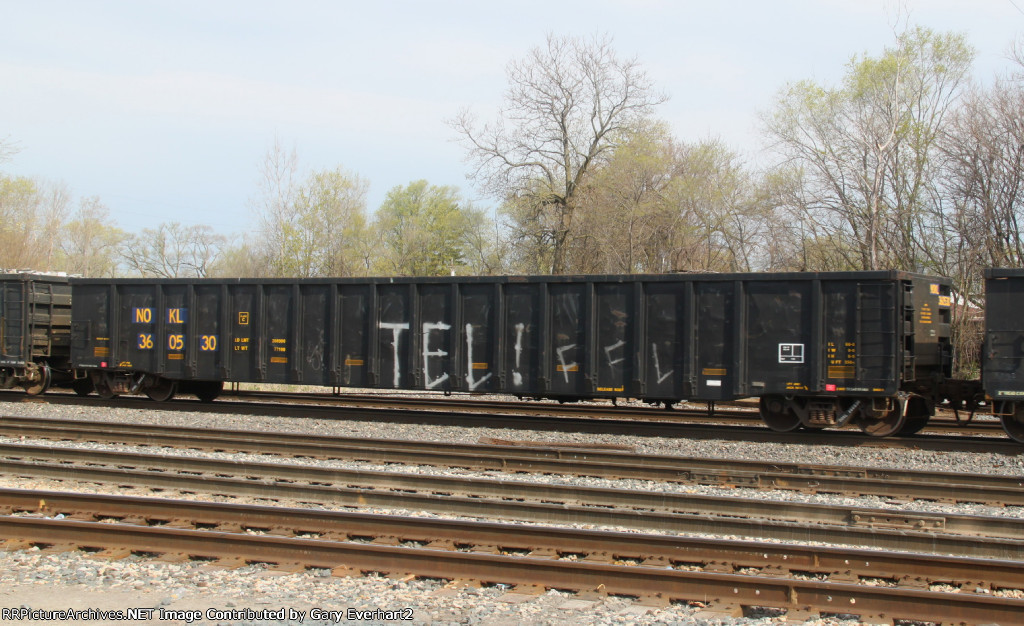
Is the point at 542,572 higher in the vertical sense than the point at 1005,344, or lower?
lower

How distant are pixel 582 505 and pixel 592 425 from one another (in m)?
6.55

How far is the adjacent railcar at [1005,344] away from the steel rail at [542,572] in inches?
347

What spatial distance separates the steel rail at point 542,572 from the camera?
5785mm

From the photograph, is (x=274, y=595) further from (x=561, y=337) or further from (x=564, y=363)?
(x=561, y=337)

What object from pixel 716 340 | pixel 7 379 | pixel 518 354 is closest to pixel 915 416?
pixel 716 340

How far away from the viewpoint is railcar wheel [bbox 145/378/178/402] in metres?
19.5

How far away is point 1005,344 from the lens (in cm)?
1323

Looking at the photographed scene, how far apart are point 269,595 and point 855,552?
484 centimetres

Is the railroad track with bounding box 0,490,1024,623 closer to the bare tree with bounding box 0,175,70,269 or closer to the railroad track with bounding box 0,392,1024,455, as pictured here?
the railroad track with bounding box 0,392,1024,455

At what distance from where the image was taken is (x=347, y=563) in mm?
6891

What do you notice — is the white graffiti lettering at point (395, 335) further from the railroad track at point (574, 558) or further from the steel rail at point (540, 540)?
the railroad track at point (574, 558)

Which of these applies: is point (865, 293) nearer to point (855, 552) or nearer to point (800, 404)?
point (800, 404)

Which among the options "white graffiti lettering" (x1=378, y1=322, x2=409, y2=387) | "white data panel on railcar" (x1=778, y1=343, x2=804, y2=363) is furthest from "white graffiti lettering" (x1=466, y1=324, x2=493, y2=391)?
"white data panel on railcar" (x1=778, y1=343, x2=804, y2=363)

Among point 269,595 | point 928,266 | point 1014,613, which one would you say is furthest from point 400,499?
point 928,266
